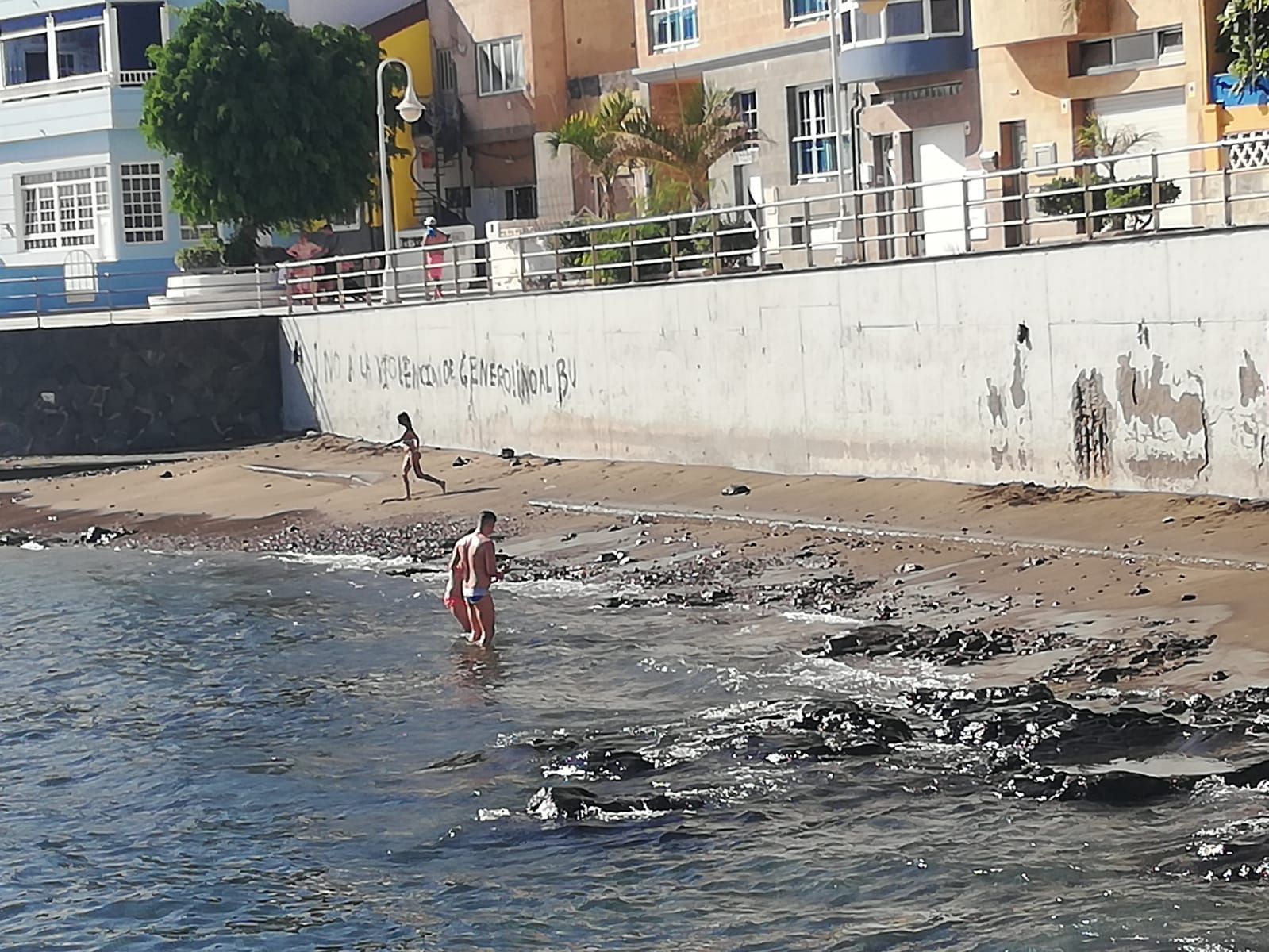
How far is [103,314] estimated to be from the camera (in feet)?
137

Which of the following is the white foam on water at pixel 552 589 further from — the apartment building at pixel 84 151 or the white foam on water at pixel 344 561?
the apartment building at pixel 84 151

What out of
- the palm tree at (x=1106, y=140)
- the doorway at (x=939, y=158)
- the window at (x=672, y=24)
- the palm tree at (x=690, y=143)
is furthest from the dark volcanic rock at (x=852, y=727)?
the window at (x=672, y=24)

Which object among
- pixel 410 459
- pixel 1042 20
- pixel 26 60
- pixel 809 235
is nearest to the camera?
pixel 809 235

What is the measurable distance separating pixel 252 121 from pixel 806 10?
1213cm

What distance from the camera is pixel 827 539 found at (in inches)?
871

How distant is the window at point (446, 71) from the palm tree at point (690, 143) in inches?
438

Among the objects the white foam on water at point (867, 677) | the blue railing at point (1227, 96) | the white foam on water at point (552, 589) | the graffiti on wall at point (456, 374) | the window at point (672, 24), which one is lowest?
the white foam on water at point (867, 677)

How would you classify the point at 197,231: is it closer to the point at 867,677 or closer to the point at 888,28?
the point at 888,28

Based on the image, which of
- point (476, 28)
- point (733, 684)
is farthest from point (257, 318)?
point (733, 684)

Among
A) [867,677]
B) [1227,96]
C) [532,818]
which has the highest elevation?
[1227,96]

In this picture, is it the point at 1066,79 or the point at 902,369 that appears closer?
the point at 902,369

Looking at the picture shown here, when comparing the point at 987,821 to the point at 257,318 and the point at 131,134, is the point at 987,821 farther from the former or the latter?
the point at 131,134

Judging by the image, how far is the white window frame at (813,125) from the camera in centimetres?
3838

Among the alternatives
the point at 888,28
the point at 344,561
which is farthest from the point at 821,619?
the point at 888,28
